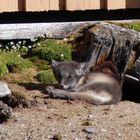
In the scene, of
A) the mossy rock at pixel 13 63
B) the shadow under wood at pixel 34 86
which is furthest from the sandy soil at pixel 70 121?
the mossy rock at pixel 13 63

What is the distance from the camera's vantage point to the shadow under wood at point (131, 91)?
31.9 ft

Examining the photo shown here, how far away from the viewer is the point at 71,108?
8250 millimetres

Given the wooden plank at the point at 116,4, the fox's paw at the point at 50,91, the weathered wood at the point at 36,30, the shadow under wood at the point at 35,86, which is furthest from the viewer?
the wooden plank at the point at 116,4

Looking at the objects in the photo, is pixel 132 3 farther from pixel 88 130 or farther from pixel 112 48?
pixel 88 130

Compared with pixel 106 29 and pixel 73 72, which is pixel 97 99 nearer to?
pixel 73 72

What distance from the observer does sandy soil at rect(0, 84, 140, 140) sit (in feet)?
23.9

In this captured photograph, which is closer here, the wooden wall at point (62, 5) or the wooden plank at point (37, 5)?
the wooden wall at point (62, 5)

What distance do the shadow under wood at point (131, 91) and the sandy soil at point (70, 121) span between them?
1.02 metres

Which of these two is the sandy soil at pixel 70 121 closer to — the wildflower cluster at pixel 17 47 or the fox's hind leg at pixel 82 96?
the fox's hind leg at pixel 82 96

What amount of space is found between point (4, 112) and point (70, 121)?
0.76m

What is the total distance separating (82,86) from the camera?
28.9ft

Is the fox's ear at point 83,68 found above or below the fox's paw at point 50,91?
above

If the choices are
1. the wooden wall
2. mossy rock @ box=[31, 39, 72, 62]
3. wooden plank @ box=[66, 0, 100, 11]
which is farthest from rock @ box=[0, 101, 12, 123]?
wooden plank @ box=[66, 0, 100, 11]

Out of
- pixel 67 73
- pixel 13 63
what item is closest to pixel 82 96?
pixel 67 73
